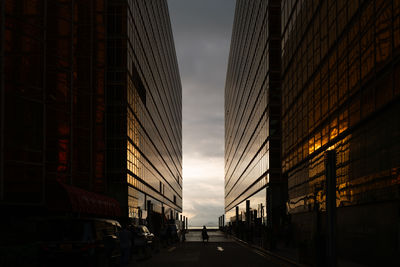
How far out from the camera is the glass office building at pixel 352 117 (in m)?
22.7

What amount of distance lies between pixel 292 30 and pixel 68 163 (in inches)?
839

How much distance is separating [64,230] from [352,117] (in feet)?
56.3

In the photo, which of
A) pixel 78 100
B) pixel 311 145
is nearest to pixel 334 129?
pixel 311 145

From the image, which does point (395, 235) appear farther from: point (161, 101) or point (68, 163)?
point (161, 101)

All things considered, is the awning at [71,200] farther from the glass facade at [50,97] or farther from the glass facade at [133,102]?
the glass facade at [133,102]

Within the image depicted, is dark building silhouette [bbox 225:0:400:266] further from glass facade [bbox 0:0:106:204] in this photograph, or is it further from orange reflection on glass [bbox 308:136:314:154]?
glass facade [bbox 0:0:106:204]

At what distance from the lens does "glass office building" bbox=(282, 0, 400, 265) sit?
74.5 feet

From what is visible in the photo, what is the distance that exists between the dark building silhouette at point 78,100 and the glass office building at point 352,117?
54.6ft

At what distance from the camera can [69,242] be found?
54.1 feet

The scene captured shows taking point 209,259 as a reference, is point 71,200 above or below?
above

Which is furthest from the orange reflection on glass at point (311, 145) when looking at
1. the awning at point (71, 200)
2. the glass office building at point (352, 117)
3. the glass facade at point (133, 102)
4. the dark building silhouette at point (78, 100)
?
the glass facade at point (133, 102)

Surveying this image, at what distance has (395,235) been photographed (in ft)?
70.7

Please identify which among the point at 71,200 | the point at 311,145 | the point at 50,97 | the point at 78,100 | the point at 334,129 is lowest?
the point at 71,200

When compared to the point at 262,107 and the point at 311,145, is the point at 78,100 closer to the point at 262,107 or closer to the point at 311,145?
the point at 311,145
